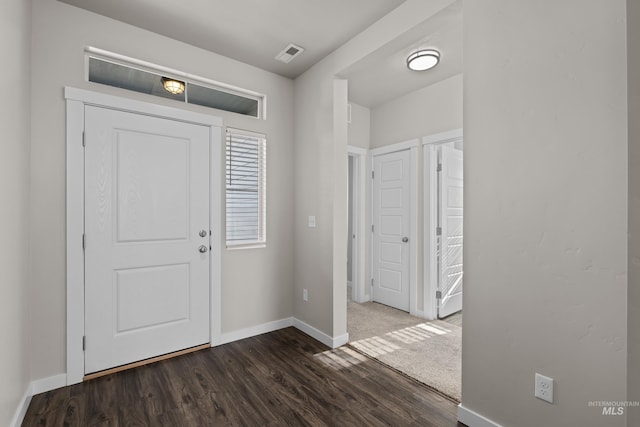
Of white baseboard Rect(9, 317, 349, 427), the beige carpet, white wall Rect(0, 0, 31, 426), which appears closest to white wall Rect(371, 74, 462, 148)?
the beige carpet

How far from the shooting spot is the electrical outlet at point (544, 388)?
1478 millimetres

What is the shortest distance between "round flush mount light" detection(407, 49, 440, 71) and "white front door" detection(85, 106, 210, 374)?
2057mm

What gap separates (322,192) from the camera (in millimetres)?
Answer: 3018

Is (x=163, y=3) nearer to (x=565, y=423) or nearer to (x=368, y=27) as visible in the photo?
(x=368, y=27)

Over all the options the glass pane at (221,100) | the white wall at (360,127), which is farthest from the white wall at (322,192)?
the white wall at (360,127)

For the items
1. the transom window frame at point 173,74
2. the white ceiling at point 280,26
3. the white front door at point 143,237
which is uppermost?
the white ceiling at point 280,26

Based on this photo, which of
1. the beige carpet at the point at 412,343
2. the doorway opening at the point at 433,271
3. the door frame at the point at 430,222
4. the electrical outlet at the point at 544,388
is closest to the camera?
the electrical outlet at the point at 544,388

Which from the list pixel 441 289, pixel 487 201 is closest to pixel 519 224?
pixel 487 201

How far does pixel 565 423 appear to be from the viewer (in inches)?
56.4

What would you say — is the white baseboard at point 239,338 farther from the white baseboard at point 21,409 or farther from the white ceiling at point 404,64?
the white ceiling at point 404,64

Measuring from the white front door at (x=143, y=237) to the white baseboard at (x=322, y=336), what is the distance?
97 centimetres

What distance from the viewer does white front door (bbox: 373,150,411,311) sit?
392cm

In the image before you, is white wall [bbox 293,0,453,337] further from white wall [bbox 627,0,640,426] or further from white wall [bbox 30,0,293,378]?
white wall [bbox 627,0,640,426]

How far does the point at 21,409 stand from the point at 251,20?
3051 mm
